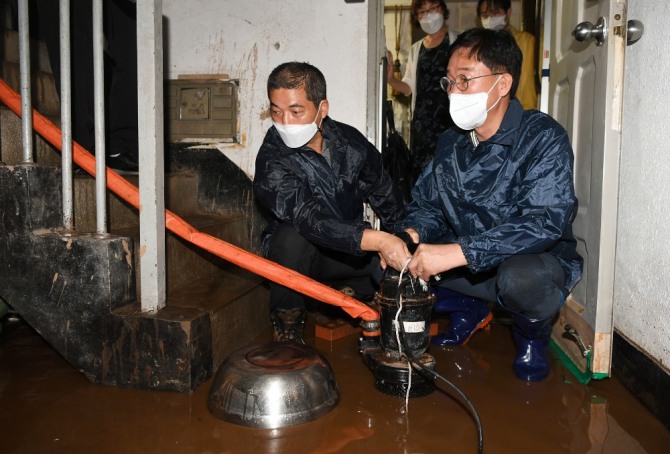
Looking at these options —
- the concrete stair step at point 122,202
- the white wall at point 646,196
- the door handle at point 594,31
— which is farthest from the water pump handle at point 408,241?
the concrete stair step at point 122,202

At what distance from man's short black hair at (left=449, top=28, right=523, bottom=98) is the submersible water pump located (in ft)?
2.81

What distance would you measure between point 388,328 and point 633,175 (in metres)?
1.09

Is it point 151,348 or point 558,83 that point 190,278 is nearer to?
point 151,348

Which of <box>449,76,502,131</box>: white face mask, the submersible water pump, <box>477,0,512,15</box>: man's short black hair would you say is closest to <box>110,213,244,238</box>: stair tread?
the submersible water pump

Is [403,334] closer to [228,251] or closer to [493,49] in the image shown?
[228,251]

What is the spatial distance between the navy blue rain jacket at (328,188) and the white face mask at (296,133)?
0.05 metres

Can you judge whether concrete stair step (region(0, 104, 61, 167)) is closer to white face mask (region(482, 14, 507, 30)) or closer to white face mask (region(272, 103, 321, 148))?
white face mask (region(272, 103, 321, 148))

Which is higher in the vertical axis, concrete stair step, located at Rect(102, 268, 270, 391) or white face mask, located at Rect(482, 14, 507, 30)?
white face mask, located at Rect(482, 14, 507, 30)

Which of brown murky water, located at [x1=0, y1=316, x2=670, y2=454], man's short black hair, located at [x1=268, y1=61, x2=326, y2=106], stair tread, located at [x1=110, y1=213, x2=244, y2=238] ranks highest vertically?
man's short black hair, located at [x1=268, y1=61, x2=326, y2=106]

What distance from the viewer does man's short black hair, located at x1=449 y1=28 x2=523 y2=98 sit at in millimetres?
1944

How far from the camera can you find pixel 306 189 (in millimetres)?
2256

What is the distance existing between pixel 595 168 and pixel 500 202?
366 millimetres

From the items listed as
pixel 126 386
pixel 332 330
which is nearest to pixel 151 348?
pixel 126 386

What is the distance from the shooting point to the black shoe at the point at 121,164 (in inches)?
102
